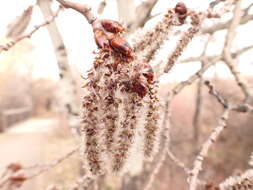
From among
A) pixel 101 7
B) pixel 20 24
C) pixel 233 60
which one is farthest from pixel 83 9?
pixel 101 7

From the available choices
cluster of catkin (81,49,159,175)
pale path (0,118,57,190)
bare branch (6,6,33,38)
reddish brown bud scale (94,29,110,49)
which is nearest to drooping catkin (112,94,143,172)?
cluster of catkin (81,49,159,175)

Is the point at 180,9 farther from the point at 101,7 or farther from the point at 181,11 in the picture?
the point at 101,7

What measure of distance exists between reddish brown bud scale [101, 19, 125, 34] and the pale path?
8.93 m

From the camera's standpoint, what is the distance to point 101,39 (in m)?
0.68

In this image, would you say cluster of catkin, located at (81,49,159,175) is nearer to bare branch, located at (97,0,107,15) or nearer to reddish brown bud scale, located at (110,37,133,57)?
reddish brown bud scale, located at (110,37,133,57)

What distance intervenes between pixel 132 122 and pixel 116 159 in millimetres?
131

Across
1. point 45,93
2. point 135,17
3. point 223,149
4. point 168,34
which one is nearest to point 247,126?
point 223,149

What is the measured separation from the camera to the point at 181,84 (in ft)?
5.88

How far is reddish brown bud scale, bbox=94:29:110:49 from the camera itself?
26.8 inches

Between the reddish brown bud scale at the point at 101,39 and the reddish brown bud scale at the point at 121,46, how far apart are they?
21 millimetres

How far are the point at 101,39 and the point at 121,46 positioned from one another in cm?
5

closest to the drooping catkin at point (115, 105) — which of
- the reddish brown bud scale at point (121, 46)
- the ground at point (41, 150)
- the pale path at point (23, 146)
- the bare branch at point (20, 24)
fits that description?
the reddish brown bud scale at point (121, 46)

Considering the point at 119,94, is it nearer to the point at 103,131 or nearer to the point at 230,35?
the point at 103,131

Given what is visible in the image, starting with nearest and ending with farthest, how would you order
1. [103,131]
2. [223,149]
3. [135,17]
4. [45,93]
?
[103,131]
[135,17]
[223,149]
[45,93]
